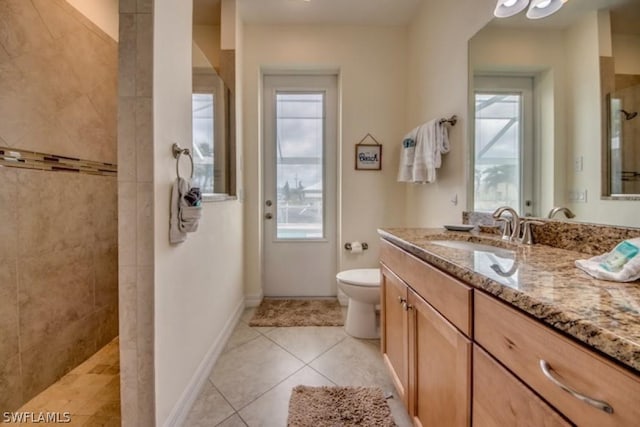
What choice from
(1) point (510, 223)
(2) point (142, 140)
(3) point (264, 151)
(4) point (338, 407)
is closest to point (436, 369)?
(4) point (338, 407)

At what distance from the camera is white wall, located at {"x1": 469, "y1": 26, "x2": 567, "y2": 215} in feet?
3.86

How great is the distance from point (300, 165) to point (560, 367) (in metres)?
2.64

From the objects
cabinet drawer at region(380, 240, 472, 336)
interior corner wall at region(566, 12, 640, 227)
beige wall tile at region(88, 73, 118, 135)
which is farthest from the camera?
beige wall tile at region(88, 73, 118, 135)

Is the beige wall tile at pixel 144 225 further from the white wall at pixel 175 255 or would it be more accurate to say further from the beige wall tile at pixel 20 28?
the beige wall tile at pixel 20 28

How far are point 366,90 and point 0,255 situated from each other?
2.76m

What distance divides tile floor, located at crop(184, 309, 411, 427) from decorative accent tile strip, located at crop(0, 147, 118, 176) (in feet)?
4.83

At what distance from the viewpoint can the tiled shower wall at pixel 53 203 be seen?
4.55 ft

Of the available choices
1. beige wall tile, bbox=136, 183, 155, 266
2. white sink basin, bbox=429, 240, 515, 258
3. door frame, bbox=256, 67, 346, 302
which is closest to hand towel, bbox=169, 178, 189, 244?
beige wall tile, bbox=136, 183, 155, 266

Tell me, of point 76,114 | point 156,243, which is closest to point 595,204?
point 156,243

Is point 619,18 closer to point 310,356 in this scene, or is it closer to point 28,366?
point 310,356

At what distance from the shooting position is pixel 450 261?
0.88 m

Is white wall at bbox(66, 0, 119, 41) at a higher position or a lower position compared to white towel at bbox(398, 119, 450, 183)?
higher

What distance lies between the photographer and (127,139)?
42.9 inches

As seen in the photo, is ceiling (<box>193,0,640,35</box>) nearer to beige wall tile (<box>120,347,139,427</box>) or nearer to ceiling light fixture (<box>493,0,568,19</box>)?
ceiling light fixture (<box>493,0,568,19</box>)
